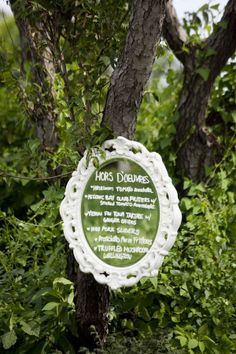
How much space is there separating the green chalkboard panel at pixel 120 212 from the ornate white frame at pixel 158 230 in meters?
0.02

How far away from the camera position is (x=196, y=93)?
4.19 metres

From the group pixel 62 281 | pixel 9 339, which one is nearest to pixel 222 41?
pixel 62 281

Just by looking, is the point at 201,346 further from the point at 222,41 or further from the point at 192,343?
the point at 222,41

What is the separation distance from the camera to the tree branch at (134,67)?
2.85 m

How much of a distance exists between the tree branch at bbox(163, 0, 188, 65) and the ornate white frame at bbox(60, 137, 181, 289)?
63.8 inches

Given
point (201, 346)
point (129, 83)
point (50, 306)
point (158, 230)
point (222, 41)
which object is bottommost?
point (201, 346)

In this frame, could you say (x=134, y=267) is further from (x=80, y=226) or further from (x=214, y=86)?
(x=214, y=86)

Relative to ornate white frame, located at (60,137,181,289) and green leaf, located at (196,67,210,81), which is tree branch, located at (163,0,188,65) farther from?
ornate white frame, located at (60,137,181,289)

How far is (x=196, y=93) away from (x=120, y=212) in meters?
1.56

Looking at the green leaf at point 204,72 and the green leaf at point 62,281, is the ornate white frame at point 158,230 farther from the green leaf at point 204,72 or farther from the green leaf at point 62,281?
the green leaf at point 204,72

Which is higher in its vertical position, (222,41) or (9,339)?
(222,41)

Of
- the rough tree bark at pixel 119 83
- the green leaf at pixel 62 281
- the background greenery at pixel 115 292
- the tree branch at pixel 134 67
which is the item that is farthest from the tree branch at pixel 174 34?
the green leaf at pixel 62 281

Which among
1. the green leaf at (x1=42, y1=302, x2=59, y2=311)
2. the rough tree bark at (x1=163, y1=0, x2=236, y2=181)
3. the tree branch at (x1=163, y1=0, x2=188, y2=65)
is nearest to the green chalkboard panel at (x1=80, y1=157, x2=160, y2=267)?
the green leaf at (x1=42, y1=302, x2=59, y2=311)

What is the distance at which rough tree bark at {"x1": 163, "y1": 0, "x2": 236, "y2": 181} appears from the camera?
4148 mm
